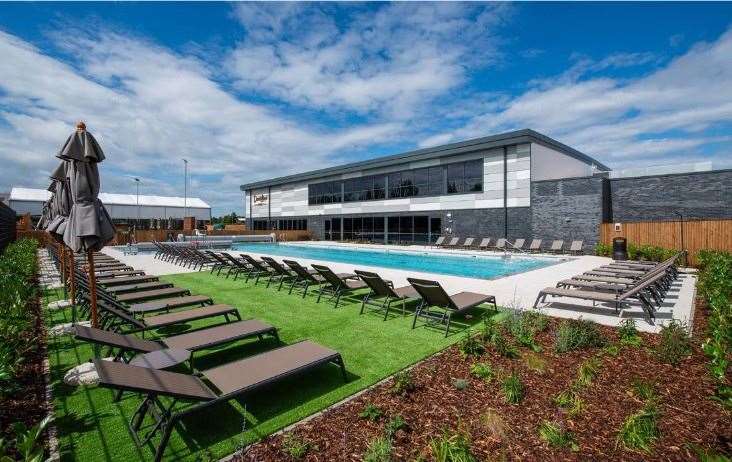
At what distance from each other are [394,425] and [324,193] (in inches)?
1377

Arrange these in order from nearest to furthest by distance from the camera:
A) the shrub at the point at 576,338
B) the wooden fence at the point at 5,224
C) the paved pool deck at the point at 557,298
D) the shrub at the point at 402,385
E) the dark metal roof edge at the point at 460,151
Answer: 1. the shrub at the point at 402,385
2. the shrub at the point at 576,338
3. the paved pool deck at the point at 557,298
4. the wooden fence at the point at 5,224
5. the dark metal roof edge at the point at 460,151

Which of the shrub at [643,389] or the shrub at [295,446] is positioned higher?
the shrub at [643,389]

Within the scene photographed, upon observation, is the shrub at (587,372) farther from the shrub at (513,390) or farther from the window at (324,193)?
the window at (324,193)

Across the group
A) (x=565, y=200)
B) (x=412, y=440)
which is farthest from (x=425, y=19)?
(x=565, y=200)

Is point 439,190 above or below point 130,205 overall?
below

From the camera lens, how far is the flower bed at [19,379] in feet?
9.46

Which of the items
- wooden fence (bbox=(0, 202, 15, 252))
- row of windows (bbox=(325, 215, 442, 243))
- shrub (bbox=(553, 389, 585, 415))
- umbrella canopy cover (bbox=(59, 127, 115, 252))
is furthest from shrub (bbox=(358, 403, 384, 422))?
row of windows (bbox=(325, 215, 442, 243))

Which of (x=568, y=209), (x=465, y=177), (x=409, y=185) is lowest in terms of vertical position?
(x=568, y=209)

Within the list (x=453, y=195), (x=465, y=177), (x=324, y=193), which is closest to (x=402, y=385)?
(x=465, y=177)

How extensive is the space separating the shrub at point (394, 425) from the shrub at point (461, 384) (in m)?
0.98

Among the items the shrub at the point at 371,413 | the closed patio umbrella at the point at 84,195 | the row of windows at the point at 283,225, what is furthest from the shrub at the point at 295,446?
the row of windows at the point at 283,225

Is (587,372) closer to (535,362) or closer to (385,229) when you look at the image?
(535,362)

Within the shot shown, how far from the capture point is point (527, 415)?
346 cm

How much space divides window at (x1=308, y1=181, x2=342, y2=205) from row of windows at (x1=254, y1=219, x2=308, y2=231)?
9.69 feet
